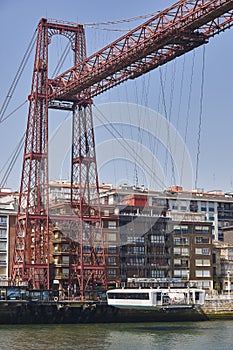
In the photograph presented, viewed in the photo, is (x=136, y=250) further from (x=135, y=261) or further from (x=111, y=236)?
(x=111, y=236)

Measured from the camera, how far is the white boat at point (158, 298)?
6047 cm

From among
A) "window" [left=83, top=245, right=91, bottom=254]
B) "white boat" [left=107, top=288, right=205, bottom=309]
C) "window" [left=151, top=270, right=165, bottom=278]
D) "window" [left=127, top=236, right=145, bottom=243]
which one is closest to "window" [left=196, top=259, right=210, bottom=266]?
"window" [left=151, top=270, right=165, bottom=278]

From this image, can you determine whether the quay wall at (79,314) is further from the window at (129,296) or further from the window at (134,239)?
the window at (134,239)

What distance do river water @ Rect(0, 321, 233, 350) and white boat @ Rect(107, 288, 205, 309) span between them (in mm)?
1840

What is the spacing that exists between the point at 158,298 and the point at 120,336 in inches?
383

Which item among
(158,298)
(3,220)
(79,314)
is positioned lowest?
(79,314)

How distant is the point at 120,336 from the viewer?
52625 mm

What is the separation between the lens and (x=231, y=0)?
45.4 m

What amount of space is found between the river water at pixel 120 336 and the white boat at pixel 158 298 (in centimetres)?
184

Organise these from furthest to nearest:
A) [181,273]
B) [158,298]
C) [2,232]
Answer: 1. [181,273]
2. [2,232]
3. [158,298]

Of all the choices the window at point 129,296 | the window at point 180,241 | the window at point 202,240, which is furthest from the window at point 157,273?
the window at point 129,296

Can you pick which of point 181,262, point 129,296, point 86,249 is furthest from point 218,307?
point 181,262

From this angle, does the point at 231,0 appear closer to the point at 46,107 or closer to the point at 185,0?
the point at 185,0

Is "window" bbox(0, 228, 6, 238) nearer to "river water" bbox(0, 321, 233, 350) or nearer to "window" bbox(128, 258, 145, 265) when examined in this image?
"window" bbox(128, 258, 145, 265)
